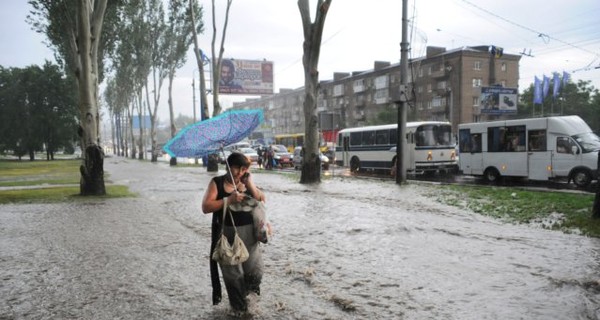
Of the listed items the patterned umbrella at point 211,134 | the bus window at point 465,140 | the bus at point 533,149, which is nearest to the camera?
the patterned umbrella at point 211,134

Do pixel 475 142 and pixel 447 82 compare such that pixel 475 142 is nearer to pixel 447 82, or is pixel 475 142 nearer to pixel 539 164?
pixel 539 164

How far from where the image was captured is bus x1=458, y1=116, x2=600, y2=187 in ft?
50.0

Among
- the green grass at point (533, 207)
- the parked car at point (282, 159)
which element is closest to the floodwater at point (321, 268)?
the green grass at point (533, 207)

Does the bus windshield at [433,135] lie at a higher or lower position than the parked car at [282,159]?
→ higher

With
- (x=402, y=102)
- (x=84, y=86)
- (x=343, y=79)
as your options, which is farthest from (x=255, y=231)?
(x=343, y=79)

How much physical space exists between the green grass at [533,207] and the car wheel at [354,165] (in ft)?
42.7

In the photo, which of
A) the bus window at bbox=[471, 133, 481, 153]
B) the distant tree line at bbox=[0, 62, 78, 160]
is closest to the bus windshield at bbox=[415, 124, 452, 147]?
the bus window at bbox=[471, 133, 481, 153]

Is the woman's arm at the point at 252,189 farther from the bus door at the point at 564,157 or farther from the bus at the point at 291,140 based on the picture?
the bus at the point at 291,140

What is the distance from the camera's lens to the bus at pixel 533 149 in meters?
15.2

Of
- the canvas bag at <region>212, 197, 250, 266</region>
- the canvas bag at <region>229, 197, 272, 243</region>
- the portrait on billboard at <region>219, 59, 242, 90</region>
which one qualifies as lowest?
the canvas bag at <region>212, 197, 250, 266</region>

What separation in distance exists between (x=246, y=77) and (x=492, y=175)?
33.2m

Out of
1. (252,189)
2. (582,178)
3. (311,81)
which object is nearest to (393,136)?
(311,81)

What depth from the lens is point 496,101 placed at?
47875 mm

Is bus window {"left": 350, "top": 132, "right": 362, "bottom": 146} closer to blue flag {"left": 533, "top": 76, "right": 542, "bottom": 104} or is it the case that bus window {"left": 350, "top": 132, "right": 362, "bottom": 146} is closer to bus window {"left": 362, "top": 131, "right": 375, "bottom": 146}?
bus window {"left": 362, "top": 131, "right": 375, "bottom": 146}
